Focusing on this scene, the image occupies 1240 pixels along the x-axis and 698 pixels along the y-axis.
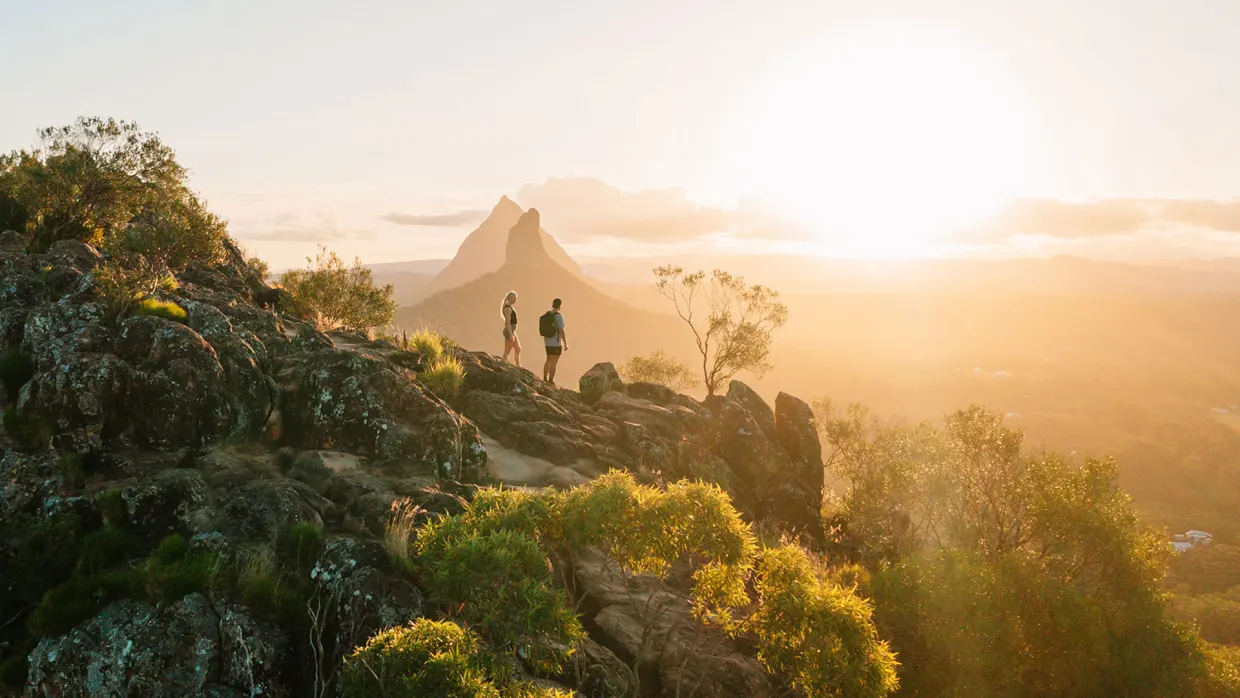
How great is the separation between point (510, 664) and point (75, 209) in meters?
28.0

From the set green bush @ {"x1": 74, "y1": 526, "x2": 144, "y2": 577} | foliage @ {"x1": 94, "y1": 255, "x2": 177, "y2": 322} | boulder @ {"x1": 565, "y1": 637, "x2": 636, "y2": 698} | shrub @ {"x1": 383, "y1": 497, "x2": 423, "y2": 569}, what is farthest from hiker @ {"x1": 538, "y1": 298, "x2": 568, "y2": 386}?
green bush @ {"x1": 74, "y1": 526, "x2": 144, "y2": 577}

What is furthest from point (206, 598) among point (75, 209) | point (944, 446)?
point (944, 446)

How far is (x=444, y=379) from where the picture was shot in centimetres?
2316

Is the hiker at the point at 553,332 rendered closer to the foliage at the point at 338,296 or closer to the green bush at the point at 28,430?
the foliage at the point at 338,296

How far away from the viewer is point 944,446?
120 feet

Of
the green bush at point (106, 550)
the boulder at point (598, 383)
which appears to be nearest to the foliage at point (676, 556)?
the green bush at point (106, 550)

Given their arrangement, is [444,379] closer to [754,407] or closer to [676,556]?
[676,556]

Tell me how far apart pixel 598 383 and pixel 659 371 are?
67.8 ft

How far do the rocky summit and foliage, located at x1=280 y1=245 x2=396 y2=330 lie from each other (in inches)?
256

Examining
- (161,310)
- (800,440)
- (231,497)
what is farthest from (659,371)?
(231,497)

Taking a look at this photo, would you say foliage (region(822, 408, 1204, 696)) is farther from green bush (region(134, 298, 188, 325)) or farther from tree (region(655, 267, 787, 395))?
green bush (region(134, 298, 188, 325))

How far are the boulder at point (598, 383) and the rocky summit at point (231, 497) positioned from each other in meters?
7.79

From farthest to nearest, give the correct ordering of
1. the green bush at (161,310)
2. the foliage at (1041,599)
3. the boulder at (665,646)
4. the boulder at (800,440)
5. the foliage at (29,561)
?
the boulder at (800,440), the foliage at (1041,599), the green bush at (161,310), the boulder at (665,646), the foliage at (29,561)

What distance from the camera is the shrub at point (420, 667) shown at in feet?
26.2
